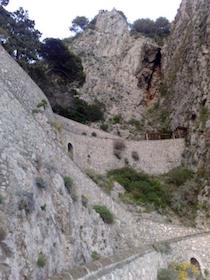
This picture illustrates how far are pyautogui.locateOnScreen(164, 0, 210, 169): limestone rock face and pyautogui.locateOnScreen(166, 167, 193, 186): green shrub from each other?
833 mm

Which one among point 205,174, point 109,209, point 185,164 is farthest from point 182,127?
point 109,209

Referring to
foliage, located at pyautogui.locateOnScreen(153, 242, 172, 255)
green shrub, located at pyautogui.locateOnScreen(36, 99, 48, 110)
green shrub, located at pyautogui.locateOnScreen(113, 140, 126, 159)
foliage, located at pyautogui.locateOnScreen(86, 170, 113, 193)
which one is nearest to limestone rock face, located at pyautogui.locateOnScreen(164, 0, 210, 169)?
green shrub, located at pyautogui.locateOnScreen(113, 140, 126, 159)

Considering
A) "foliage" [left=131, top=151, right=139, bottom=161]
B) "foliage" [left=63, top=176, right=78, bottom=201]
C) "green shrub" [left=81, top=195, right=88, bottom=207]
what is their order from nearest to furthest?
"foliage" [left=63, top=176, right=78, bottom=201]
"green shrub" [left=81, top=195, right=88, bottom=207]
"foliage" [left=131, top=151, right=139, bottom=161]

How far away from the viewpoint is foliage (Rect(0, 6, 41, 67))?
34469 millimetres

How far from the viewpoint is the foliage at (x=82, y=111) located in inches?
1584

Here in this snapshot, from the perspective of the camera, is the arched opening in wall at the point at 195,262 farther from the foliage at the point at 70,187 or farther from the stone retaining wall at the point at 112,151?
the stone retaining wall at the point at 112,151

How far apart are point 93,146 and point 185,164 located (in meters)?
7.30

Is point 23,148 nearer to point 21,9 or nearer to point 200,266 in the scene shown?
point 200,266

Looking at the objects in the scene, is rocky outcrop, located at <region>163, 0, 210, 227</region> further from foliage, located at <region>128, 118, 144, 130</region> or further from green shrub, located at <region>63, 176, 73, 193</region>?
green shrub, located at <region>63, 176, 73, 193</region>

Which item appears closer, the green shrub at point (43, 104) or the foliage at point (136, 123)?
the green shrub at point (43, 104)

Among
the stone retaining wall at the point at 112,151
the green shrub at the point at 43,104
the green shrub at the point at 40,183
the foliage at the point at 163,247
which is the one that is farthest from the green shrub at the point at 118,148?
the green shrub at the point at 40,183

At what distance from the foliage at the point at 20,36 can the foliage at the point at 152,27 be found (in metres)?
23.9

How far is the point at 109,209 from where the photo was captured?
19.8 metres

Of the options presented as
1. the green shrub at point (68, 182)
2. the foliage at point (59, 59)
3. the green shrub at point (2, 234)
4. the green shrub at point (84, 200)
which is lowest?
the green shrub at point (84, 200)
